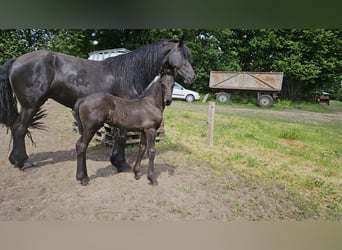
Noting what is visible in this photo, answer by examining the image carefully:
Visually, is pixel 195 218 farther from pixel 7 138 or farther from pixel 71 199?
pixel 7 138

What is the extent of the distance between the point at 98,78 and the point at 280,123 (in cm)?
238

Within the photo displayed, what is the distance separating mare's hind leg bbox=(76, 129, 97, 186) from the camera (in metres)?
1.76

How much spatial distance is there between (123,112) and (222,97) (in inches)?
67.0

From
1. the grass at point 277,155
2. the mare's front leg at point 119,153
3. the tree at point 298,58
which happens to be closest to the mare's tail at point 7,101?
the mare's front leg at point 119,153

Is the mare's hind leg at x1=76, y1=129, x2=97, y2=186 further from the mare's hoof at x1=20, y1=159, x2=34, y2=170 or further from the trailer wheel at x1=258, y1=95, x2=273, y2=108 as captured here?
the trailer wheel at x1=258, y1=95, x2=273, y2=108

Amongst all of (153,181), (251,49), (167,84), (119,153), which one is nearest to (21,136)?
(119,153)

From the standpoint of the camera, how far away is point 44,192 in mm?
1773

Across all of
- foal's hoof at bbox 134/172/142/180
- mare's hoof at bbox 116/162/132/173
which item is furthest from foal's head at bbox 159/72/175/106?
mare's hoof at bbox 116/162/132/173

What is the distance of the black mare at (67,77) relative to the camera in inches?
73.4

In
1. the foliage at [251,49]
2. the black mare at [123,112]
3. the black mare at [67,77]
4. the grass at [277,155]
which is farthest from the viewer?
the foliage at [251,49]

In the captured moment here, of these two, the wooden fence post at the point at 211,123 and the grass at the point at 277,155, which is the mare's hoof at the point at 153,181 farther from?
the wooden fence post at the point at 211,123

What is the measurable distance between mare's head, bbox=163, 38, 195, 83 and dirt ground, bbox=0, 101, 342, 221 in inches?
35.7

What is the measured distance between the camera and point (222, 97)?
3105 mm
